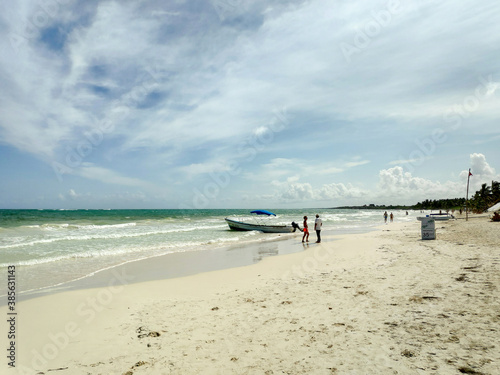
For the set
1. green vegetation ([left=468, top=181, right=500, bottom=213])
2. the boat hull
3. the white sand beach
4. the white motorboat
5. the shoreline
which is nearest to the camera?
the white sand beach

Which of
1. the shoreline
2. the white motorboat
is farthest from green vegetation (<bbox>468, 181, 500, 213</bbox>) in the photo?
the shoreline

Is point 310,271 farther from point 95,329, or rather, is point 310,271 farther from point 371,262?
point 95,329

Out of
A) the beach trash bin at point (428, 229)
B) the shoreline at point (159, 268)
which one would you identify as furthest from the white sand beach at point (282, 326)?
the beach trash bin at point (428, 229)

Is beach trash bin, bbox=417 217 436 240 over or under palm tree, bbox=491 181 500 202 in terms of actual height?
under

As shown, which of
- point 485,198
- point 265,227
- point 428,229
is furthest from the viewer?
point 485,198

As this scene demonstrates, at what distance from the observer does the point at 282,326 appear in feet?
17.4

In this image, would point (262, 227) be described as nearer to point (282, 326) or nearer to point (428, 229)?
point (428, 229)

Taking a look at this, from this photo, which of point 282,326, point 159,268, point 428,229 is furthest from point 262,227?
point 282,326

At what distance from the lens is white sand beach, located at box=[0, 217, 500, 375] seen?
13.2 feet

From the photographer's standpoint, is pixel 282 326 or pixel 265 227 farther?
pixel 265 227

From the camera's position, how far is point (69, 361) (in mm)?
4633

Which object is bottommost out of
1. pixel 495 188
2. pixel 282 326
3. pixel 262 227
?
pixel 262 227

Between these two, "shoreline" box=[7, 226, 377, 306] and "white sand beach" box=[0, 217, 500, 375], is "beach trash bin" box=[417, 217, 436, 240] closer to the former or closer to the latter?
"white sand beach" box=[0, 217, 500, 375]

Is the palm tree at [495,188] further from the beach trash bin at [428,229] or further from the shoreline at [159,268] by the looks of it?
the shoreline at [159,268]
